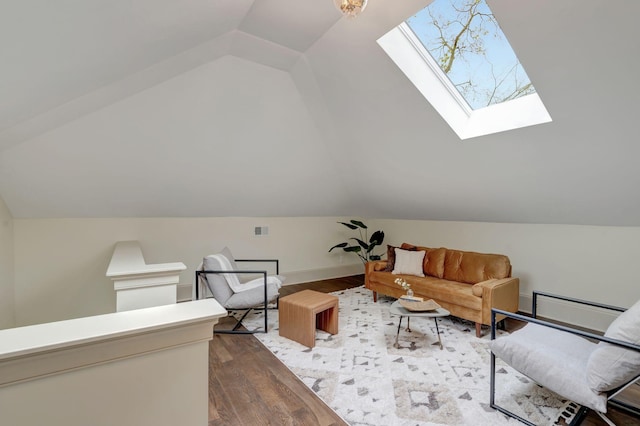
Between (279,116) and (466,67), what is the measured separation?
2040mm

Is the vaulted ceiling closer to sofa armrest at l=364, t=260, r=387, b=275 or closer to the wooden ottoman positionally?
sofa armrest at l=364, t=260, r=387, b=275

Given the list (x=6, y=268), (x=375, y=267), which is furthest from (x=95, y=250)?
(x=375, y=267)

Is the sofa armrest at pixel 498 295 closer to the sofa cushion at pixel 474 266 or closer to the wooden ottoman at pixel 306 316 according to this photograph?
the sofa cushion at pixel 474 266

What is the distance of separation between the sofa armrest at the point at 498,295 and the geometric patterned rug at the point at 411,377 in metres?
0.34

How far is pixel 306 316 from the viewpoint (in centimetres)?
307

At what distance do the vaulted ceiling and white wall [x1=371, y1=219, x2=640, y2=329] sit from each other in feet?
0.70

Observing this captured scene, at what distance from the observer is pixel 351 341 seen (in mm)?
3176

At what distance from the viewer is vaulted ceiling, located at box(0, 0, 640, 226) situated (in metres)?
1.75

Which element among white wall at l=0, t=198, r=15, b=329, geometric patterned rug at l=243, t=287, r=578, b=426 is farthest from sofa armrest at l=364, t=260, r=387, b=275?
white wall at l=0, t=198, r=15, b=329

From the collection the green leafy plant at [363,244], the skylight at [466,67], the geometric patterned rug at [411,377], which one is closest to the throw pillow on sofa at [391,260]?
the green leafy plant at [363,244]

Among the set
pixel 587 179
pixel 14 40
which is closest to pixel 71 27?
pixel 14 40

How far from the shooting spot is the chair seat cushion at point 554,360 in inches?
65.7

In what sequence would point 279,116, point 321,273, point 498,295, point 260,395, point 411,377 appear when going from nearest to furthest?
point 260,395 < point 411,377 < point 498,295 < point 279,116 < point 321,273

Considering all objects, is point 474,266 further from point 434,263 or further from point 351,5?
point 351,5
